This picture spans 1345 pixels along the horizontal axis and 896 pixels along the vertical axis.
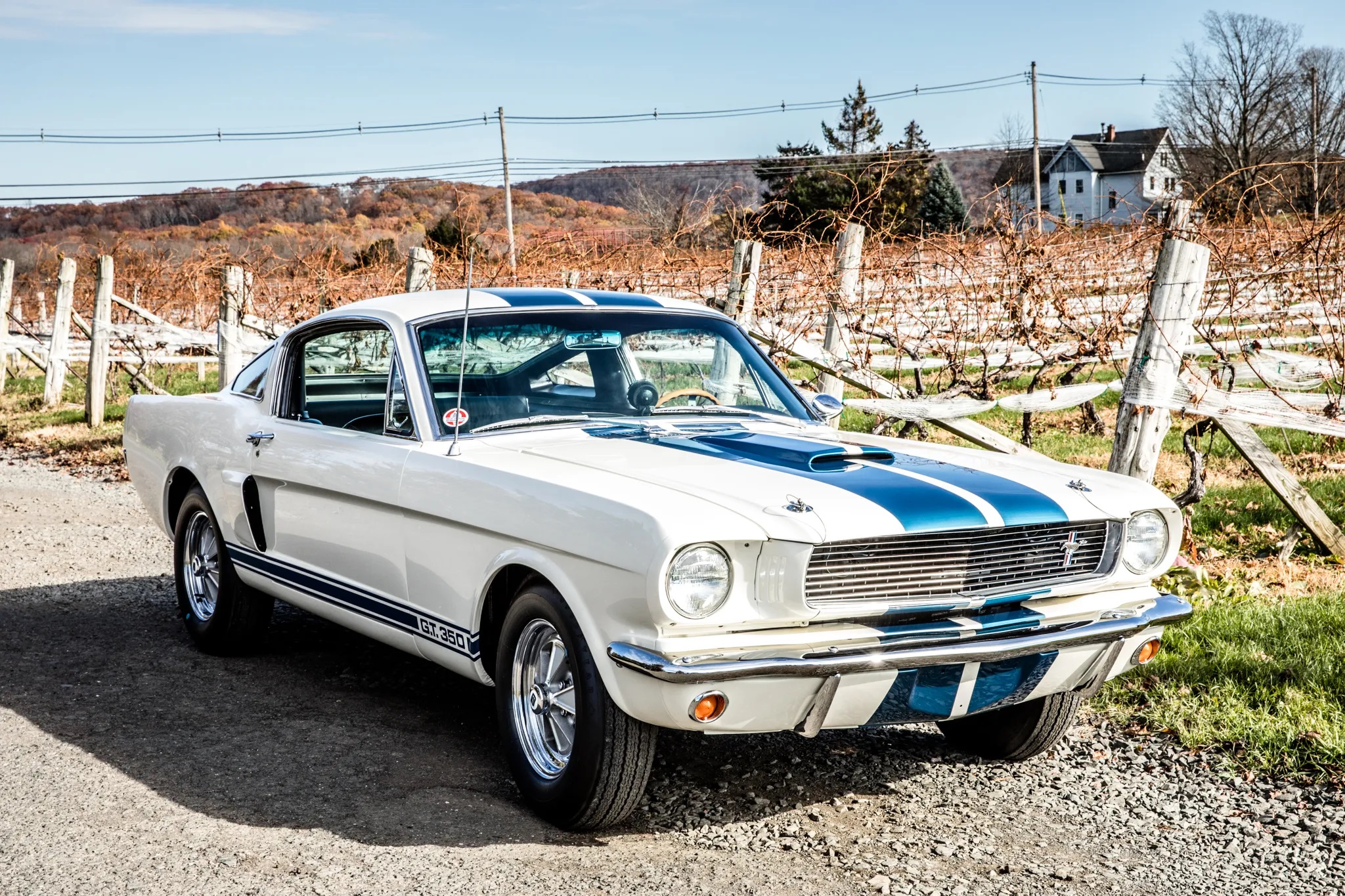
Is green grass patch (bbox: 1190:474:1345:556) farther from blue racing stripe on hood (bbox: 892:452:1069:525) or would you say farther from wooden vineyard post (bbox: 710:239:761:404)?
blue racing stripe on hood (bbox: 892:452:1069:525)

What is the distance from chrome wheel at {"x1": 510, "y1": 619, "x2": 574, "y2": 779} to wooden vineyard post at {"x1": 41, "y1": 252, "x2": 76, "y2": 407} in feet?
45.6

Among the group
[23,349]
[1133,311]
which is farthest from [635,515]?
[23,349]

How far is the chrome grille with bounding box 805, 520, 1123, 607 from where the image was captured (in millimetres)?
3518

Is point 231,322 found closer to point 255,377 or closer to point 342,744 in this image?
point 255,377

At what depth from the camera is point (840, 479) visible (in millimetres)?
3801

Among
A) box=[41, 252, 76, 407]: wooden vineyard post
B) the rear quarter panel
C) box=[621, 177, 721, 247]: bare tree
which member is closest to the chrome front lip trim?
the rear quarter panel

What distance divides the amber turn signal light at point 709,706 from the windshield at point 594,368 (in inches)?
60.5

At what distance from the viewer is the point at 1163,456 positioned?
965 centimetres

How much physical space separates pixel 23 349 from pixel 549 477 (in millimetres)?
17150

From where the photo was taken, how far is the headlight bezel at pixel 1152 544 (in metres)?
4.06

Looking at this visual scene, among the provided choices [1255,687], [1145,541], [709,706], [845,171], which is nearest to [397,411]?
[709,706]

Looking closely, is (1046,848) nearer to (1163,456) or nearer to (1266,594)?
(1266,594)

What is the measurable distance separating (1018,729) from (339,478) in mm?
2565

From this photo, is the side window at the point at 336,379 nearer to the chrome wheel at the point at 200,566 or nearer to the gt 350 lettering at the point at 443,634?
the chrome wheel at the point at 200,566
